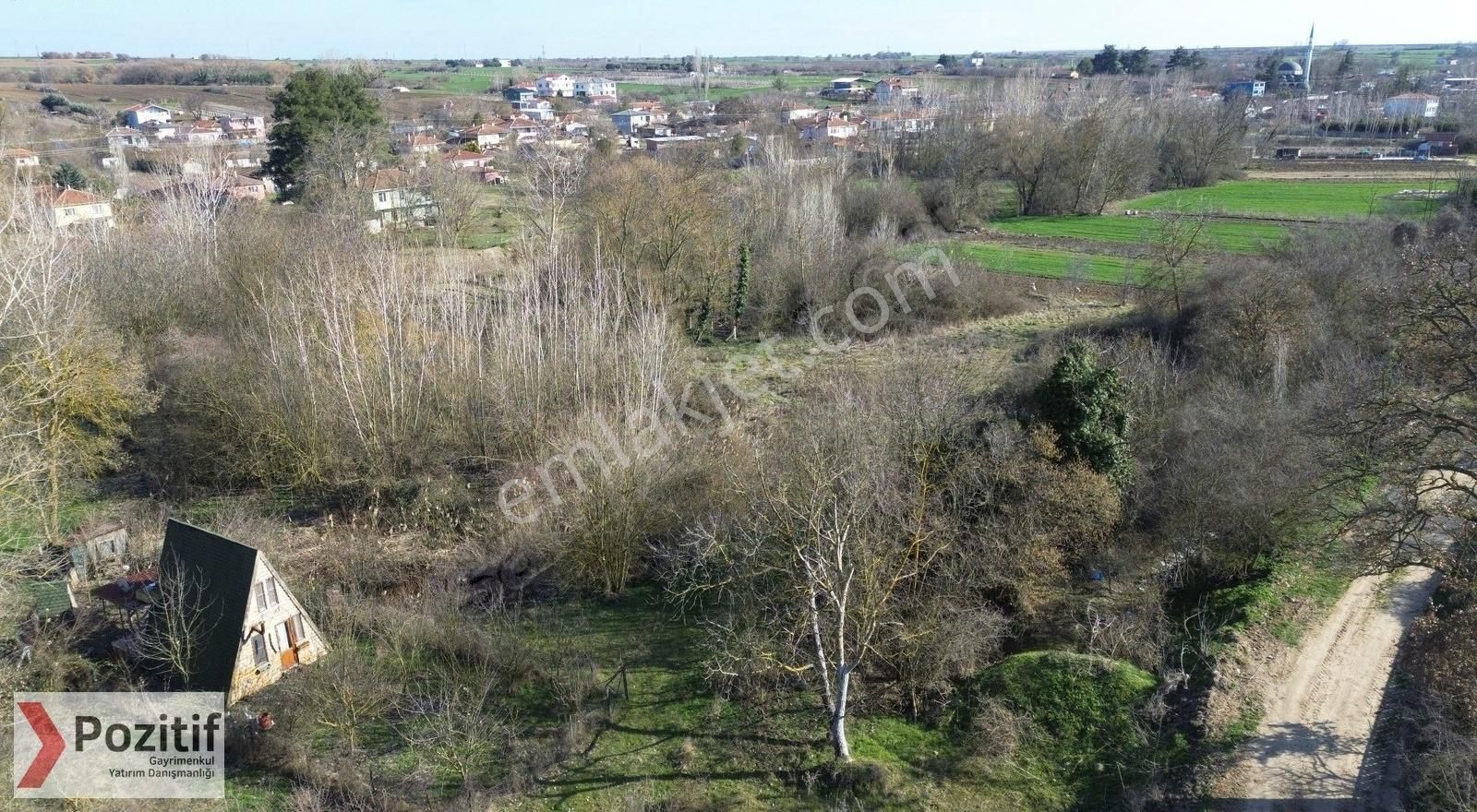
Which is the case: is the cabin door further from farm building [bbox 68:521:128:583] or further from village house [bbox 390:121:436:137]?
village house [bbox 390:121:436:137]

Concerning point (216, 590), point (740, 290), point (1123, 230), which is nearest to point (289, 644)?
point (216, 590)

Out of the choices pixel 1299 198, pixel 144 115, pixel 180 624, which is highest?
pixel 144 115

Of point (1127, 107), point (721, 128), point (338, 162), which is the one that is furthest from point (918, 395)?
point (721, 128)

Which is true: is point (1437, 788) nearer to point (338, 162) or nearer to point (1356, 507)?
point (1356, 507)

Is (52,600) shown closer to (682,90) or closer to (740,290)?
(740,290)

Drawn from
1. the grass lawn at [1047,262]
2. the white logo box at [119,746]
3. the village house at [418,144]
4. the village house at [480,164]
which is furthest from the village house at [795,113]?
the white logo box at [119,746]

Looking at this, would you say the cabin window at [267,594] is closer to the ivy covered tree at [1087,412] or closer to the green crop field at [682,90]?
the ivy covered tree at [1087,412]

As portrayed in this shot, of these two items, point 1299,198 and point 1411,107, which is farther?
point 1411,107
